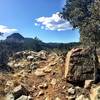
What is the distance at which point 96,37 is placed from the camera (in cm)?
2625

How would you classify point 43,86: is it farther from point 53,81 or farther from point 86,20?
point 86,20

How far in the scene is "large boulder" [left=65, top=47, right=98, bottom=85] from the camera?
28.7 metres

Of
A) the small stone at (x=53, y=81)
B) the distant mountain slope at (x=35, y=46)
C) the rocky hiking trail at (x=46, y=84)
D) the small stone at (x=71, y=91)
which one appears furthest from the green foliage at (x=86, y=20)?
the distant mountain slope at (x=35, y=46)

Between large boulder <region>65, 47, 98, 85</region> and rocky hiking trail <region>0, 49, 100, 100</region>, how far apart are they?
10 cm

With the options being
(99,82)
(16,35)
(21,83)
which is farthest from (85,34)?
(16,35)

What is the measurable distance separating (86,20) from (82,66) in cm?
471

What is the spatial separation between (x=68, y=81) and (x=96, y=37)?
19.1 ft

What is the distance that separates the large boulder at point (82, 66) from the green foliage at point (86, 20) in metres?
2.44

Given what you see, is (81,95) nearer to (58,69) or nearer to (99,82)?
(99,82)

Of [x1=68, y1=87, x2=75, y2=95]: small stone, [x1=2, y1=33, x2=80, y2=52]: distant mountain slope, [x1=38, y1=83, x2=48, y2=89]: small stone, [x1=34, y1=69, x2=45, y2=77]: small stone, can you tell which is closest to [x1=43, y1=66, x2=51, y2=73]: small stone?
[x1=34, y1=69, x2=45, y2=77]: small stone

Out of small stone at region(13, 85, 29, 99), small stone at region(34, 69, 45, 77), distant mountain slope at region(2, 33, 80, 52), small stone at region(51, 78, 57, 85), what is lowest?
small stone at region(13, 85, 29, 99)

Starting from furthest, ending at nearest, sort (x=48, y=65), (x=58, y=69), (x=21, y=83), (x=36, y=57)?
(x=36, y=57) < (x=48, y=65) < (x=58, y=69) < (x=21, y=83)

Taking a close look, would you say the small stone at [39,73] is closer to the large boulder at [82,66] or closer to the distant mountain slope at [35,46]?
the large boulder at [82,66]

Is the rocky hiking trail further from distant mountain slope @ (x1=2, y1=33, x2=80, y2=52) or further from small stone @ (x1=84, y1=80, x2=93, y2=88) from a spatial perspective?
distant mountain slope @ (x1=2, y1=33, x2=80, y2=52)
